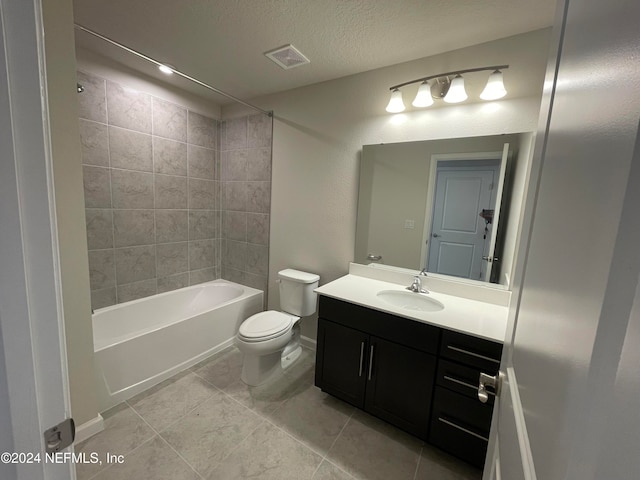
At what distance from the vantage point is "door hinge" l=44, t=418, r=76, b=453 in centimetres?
47

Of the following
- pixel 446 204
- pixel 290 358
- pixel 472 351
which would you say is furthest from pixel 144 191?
pixel 472 351

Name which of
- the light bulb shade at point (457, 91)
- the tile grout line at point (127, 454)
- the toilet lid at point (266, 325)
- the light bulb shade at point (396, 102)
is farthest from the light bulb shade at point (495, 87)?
the tile grout line at point (127, 454)

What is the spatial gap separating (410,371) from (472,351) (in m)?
0.36

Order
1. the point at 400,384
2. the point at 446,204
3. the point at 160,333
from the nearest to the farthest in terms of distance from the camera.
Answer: the point at 400,384 → the point at 446,204 → the point at 160,333

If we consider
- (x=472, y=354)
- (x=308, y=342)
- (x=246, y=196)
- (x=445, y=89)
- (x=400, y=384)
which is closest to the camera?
(x=472, y=354)

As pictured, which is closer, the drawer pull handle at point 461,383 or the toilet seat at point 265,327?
the drawer pull handle at point 461,383

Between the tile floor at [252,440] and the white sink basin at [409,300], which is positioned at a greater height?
the white sink basin at [409,300]

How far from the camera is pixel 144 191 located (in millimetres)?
2389

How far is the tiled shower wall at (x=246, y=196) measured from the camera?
267 cm

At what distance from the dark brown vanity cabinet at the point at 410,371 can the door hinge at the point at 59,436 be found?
4.43 feet

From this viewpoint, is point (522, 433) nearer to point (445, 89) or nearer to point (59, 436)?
point (59, 436)

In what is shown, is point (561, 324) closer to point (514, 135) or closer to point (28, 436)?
point (28, 436)

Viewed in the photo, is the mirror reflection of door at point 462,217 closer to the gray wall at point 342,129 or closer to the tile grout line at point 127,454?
the gray wall at point 342,129

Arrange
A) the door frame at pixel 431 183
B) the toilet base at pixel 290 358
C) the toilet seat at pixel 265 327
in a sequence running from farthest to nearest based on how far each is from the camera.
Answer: the toilet base at pixel 290 358, the toilet seat at pixel 265 327, the door frame at pixel 431 183
